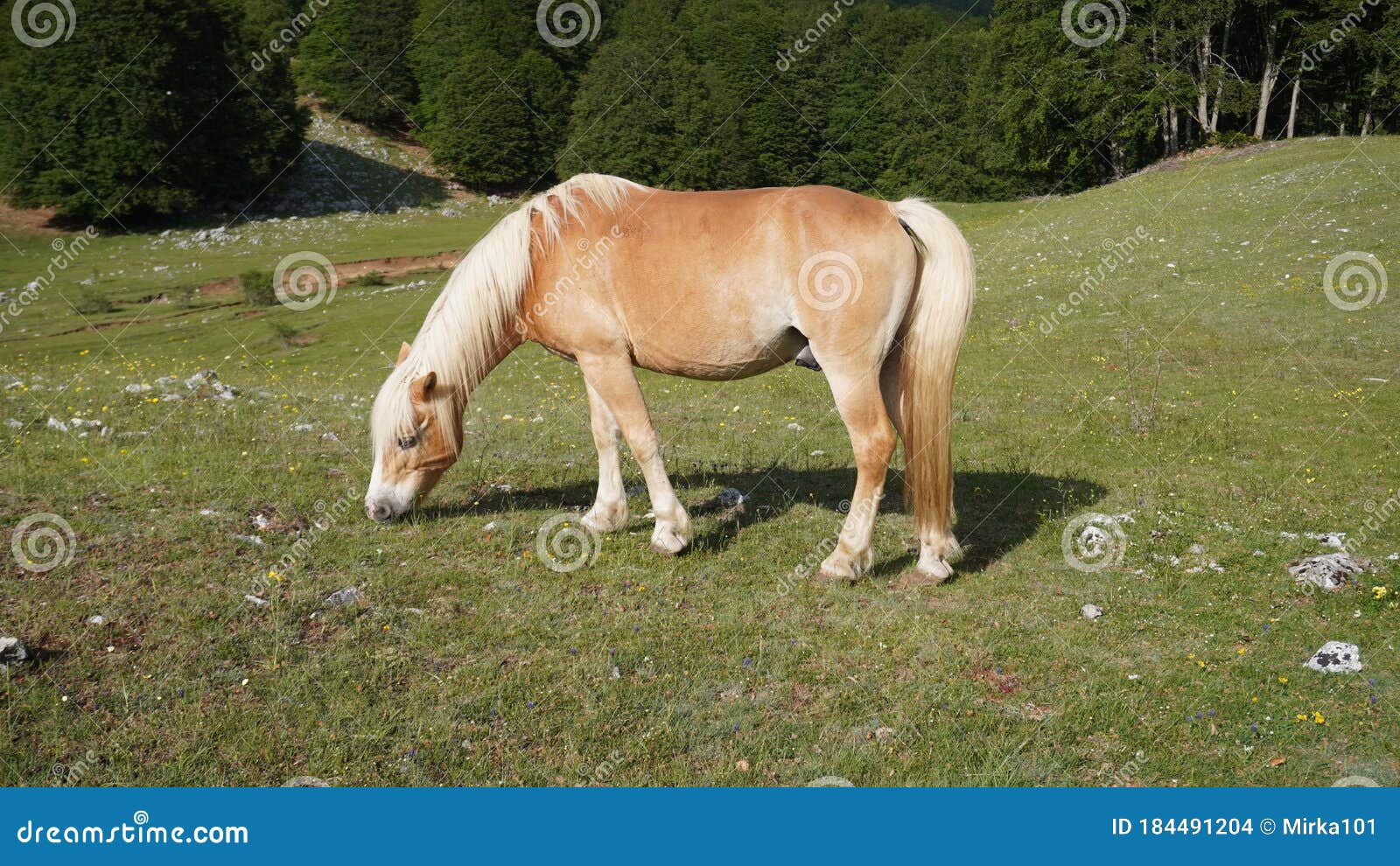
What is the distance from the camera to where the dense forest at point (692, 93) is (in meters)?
48.8

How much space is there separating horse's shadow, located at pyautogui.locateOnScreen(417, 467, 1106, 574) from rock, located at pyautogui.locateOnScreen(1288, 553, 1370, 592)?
2.02 m

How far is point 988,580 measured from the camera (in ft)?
24.0

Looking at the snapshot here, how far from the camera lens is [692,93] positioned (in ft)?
210

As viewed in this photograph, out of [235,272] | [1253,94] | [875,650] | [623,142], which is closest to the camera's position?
[875,650]

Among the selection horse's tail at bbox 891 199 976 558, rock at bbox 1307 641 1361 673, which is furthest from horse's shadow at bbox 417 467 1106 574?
rock at bbox 1307 641 1361 673

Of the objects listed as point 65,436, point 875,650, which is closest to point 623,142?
point 65,436

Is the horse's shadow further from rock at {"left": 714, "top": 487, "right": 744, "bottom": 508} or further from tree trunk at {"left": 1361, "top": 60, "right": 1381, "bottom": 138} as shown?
tree trunk at {"left": 1361, "top": 60, "right": 1381, "bottom": 138}

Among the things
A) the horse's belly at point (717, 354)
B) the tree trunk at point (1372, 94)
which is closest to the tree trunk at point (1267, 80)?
the tree trunk at point (1372, 94)

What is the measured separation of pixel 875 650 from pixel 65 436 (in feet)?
28.3

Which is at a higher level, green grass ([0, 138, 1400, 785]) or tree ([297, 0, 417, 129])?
tree ([297, 0, 417, 129])

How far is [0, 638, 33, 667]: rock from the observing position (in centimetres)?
516

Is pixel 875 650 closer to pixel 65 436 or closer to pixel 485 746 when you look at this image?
pixel 485 746

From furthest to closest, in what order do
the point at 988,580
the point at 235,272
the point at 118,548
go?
the point at 235,272
the point at 988,580
the point at 118,548

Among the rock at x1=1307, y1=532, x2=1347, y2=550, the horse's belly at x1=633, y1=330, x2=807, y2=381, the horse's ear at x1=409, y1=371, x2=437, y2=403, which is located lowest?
the rock at x1=1307, y1=532, x2=1347, y2=550
